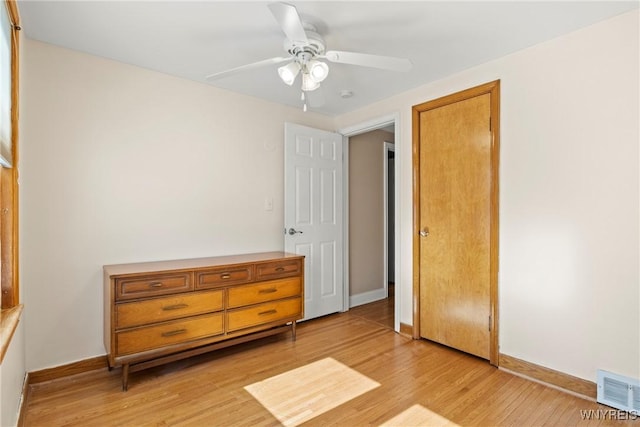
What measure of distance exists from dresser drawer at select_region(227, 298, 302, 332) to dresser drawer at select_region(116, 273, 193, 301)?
0.44 meters

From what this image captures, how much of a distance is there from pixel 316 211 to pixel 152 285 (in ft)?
6.07

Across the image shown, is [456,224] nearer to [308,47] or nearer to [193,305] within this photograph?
[308,47]

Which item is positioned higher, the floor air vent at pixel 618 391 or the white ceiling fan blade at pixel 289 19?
the white ceiling fan blade at pixel 289 19

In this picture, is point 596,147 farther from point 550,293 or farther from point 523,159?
point 550,293

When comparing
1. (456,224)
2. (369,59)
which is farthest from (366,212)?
(369,59)

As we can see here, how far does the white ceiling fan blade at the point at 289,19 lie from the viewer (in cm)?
144

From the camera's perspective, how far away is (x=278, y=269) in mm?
2902

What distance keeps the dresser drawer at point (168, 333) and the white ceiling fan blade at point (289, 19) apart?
1.96m

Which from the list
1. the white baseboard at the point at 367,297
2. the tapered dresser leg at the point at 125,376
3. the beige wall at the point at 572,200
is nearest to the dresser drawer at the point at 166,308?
the tapered dresser leg at the point at 125,376

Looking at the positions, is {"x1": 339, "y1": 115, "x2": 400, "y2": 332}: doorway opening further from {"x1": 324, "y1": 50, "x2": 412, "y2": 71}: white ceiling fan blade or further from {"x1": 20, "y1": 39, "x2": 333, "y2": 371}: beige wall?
{"x1": 324, "y1": 50, "x2": 412, "y2": 71}: white ceiling fan blade

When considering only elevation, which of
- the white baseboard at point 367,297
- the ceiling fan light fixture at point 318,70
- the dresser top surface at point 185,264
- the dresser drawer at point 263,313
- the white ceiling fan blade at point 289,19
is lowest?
the white baseboard at point 367,297

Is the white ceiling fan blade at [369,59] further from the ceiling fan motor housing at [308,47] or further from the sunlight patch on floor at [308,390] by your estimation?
the sunlight patch on floor at [308,390]

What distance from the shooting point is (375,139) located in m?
4.46

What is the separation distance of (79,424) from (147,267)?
968 mm
